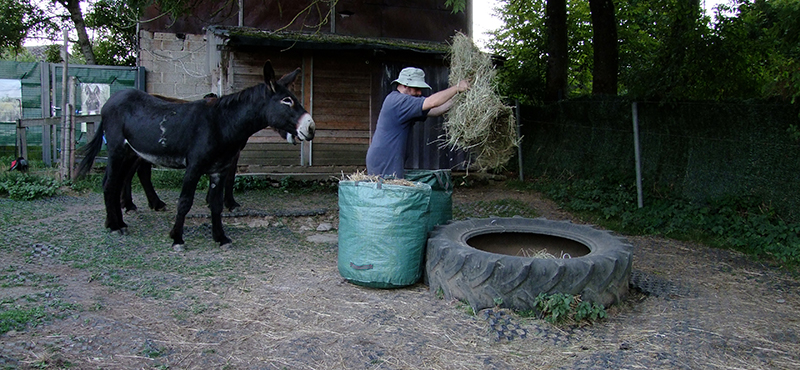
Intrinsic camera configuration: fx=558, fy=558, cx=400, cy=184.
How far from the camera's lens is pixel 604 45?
34.2 ft

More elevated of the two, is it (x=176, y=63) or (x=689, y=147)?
(x=176, y=63)

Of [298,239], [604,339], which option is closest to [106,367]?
[604,339]

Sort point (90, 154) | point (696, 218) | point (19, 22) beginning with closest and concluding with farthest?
point (90, 154) → point (696, 218) → point (19, 22)

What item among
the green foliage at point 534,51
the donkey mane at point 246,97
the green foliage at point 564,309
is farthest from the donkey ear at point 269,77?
the green foliage at point 534,51

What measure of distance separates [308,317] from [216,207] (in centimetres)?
259

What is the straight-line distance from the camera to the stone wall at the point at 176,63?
45.5 ft

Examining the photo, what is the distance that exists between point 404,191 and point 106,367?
2.26 metres

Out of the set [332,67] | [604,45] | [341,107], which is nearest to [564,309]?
[604,45]

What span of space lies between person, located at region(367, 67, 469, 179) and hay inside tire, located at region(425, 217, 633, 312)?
2.72 ft

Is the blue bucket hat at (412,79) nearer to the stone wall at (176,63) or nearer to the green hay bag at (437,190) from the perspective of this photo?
the green hay bag at (437,190)

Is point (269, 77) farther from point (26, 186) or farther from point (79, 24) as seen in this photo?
point (79, 24)

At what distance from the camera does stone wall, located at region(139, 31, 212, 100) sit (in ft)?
45.5

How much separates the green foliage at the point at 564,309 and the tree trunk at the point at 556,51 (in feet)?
28.4

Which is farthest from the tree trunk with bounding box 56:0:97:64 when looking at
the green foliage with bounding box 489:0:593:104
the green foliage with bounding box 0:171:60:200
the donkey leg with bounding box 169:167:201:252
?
the donkey leg with bounding box 169:167:201:252
